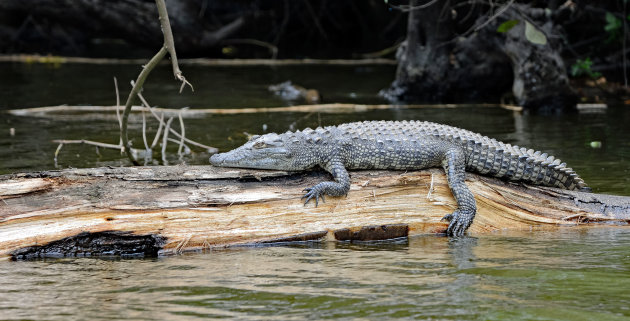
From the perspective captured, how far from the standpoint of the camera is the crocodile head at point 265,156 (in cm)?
548

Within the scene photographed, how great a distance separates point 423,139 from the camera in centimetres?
571

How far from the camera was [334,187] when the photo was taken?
5.31 metres

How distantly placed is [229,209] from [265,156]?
24.7 inches

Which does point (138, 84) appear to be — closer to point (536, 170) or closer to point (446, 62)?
point (536, 170)

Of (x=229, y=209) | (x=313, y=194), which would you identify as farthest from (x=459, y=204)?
(x=229, y=209)

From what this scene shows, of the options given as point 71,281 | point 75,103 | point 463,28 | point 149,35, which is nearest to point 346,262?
point 71,281

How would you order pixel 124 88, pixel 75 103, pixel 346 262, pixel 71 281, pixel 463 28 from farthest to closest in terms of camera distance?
pixel 463 28 < pixel 124 88 < pixel 75 103 < pixel 346 262 < pixel 71 281

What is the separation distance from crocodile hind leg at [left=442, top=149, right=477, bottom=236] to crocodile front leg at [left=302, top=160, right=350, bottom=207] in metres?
0.76

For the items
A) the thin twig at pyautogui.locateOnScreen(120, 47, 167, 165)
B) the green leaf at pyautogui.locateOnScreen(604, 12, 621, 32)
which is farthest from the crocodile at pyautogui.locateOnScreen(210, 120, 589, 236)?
the green leaf at pyautogui.locateOnScreen(604, 12, 621, 32)

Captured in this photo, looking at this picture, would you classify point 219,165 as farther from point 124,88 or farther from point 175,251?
point 124,88

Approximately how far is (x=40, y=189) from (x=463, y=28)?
12419mm

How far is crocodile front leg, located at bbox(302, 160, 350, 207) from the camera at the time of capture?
5.28 m

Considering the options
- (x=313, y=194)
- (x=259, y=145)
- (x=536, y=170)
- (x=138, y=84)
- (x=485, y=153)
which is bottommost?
(x=313, y=194)

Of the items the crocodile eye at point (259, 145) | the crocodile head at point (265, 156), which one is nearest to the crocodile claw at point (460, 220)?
the crocodile head at point (265, 156)
